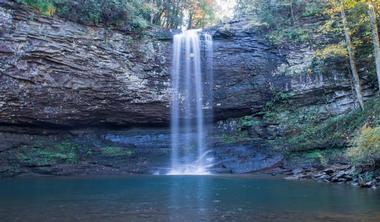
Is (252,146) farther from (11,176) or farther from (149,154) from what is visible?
(11,176)

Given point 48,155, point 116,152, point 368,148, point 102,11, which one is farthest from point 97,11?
point 368,148

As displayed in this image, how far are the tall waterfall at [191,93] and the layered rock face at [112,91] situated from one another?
1.59 feet

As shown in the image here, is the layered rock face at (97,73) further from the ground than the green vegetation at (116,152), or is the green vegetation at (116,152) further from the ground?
the layered rock face at (97,73)

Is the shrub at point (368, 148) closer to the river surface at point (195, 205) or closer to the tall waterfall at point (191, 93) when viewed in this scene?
the river surface at point (195, 205)

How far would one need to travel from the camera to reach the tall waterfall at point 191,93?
2209 cm

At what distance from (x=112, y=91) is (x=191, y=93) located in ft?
15.5

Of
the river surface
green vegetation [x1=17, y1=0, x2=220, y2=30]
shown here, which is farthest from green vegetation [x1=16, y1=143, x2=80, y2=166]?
the river surface

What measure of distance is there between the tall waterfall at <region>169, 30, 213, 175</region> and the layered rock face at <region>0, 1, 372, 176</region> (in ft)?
1.59

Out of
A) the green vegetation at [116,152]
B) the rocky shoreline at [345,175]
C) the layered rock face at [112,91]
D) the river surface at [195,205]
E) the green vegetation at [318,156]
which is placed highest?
the layered rock face at [112,91]

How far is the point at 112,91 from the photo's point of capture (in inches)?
813

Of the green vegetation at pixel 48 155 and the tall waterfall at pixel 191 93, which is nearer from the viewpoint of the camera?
the green vegetation at pixel 48 155

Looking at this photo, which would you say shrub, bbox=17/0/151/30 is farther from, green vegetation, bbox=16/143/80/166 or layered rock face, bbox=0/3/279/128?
green vegetation, bbox=16/143/80/166

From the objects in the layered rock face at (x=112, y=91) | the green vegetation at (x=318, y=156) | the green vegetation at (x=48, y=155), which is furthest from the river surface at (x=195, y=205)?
the layered rock face at (x=112, y=91)

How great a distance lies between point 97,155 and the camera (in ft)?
67.8
